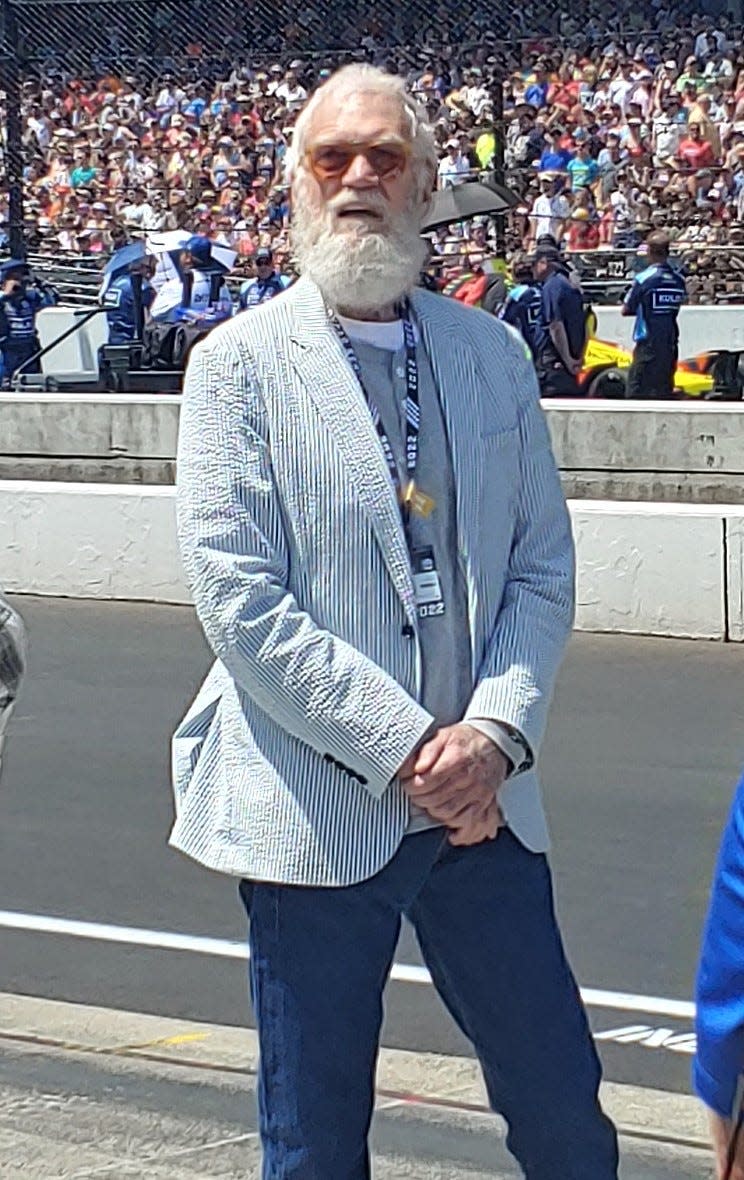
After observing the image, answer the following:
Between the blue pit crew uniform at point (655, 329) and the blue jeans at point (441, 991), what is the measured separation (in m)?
16.0

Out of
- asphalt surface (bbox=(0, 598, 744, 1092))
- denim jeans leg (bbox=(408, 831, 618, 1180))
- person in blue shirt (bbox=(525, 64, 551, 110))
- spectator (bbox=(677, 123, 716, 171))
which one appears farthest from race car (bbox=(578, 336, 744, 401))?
denim jeans leg (bbox=(408, 831, 618, 1180))

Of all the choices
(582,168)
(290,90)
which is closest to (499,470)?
(582,168)

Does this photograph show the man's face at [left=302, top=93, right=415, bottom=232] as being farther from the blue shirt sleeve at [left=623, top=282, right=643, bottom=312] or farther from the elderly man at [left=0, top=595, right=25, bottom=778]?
the blue shirt sleeve at [left=623, top=282, right=643, bottom=312]

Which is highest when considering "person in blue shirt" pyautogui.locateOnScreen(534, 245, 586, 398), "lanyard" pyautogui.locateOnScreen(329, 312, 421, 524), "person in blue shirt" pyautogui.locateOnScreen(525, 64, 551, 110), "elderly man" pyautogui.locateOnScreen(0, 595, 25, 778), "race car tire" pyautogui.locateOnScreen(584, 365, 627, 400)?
"person in blue shirt" pyautogui.locateOnScreen(525, 64, 551, 110)

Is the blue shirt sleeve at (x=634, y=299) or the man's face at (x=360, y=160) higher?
the man's face at (x=360, y=160)

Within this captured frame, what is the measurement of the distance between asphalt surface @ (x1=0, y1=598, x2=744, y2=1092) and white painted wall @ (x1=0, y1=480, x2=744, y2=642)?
0.20 meters

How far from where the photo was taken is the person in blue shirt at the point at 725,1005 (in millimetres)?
1862

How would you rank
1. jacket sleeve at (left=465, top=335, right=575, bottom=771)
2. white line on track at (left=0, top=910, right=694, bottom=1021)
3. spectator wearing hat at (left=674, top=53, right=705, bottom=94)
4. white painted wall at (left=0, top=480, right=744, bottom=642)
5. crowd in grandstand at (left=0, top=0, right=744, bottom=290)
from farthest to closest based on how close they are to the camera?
spectator wearing hat at (left=674, top=53, right=705, bottom=94)
crowd in grandstand at (left=0, top=0, right=744, bottom=290)
white painted wall at (left=0, top=480, right=744, bottom=642)
white line on track at (left=0, top=910, right=694, bottom=1021)
jacket sleeve at (left=465, top=335, right=575, bottom=771)

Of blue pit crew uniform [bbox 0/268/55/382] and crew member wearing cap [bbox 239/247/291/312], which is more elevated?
crew member wearing cap [bbox 239/247/291/312]

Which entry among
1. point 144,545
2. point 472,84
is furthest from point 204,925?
point 472,84

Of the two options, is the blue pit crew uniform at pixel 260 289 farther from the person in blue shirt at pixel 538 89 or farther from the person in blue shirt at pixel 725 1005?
the person in blue shirt at pixel 725 1005

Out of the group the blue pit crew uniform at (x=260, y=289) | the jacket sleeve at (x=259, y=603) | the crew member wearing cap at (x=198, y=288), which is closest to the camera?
the jacket sleeve at (x=259, y=603)

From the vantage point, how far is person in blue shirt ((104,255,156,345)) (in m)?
21.7

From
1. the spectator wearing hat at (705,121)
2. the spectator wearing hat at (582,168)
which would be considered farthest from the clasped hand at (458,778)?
the spectator wearing hat at (705,121)
